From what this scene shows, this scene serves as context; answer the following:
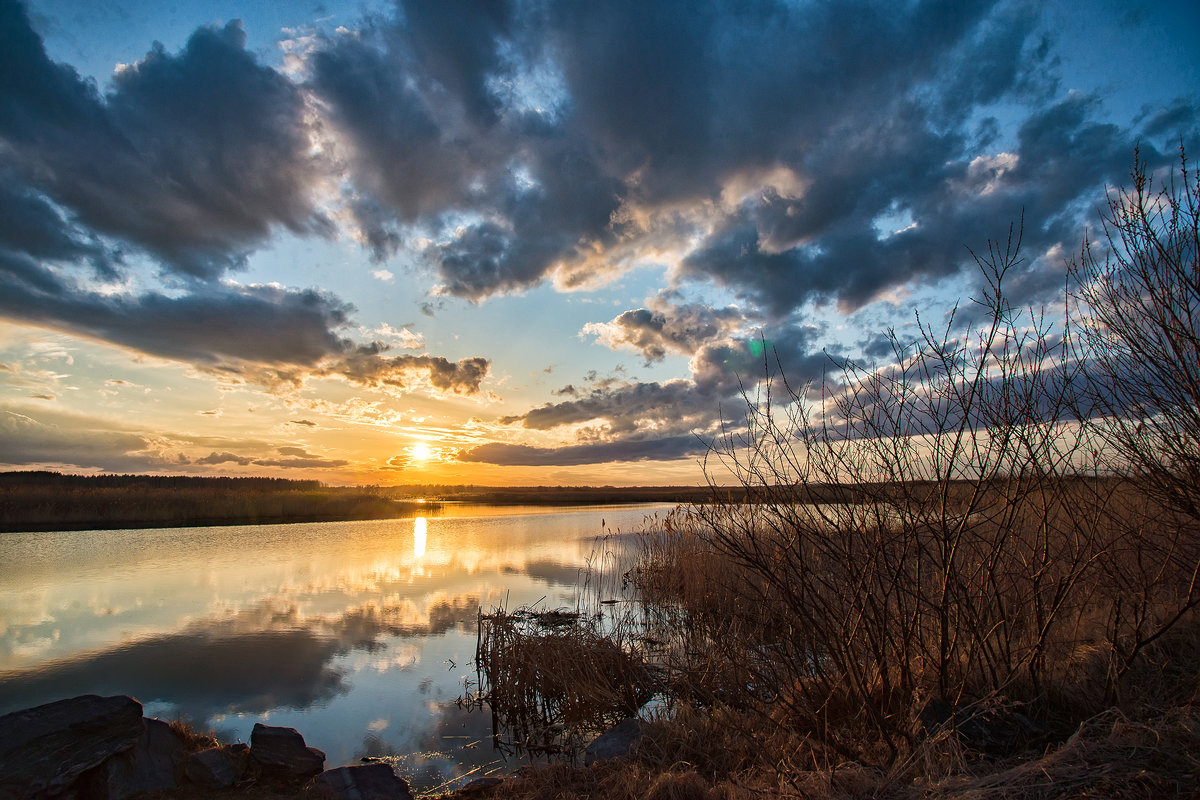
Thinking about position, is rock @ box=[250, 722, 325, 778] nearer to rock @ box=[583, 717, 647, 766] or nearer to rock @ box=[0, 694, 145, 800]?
rock @ box=[0, 694, 145, 800]

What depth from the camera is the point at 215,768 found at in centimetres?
499

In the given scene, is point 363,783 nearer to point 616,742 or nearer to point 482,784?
point 482,784

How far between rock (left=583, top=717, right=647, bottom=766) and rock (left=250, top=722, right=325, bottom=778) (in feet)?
8.86

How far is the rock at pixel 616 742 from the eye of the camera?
5207mm

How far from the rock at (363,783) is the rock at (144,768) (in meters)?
1.26

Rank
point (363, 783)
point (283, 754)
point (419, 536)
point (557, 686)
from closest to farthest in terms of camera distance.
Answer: point (363, 783), point (283, 754), point (557, 686), point (419, 536)

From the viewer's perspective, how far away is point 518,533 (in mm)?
29078

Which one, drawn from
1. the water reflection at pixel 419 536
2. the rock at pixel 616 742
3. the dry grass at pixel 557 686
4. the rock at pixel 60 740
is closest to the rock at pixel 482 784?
the rock at pixel 616 742

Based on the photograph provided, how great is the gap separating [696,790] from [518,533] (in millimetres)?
26126

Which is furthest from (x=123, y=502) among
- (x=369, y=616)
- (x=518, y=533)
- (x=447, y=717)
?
(x=447, y=717)

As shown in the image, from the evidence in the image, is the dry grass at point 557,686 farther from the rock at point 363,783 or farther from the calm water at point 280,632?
the rock at point 363,783

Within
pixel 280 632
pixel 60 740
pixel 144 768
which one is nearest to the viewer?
pixel 60 740

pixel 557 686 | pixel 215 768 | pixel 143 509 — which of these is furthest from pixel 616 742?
pixel 143 509

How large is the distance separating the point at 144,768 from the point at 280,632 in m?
6.79
